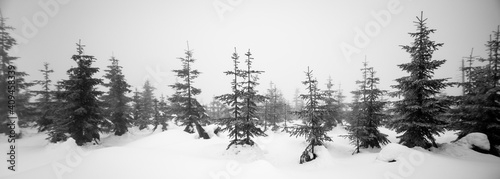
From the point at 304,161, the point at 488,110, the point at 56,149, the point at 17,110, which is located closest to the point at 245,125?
the point at 304,161

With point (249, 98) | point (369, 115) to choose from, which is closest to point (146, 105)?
point (249, 98)

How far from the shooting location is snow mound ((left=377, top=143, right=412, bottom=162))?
10.6 metres

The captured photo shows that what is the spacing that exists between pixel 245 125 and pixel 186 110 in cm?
1017

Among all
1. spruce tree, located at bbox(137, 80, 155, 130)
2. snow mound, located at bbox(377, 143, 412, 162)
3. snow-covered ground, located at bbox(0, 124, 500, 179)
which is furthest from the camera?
spruce tree, located at bbox(137, 80, 155, 130)

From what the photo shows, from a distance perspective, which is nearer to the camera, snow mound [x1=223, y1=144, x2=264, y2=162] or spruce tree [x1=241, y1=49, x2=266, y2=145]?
snow mound [x1=223, y1=144, x2=264, y2=162]

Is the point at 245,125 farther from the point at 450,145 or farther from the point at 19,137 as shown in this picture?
the point at 19,137

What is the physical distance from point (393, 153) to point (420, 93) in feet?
17.4

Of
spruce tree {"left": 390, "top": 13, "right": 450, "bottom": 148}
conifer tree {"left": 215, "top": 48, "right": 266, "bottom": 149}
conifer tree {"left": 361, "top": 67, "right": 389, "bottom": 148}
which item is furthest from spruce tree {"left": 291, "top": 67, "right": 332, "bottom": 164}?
spruce tree {"left": 390, "top": 13, "right": 450, "bottom": 148}

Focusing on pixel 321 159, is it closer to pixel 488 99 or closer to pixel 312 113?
pixel 312 113

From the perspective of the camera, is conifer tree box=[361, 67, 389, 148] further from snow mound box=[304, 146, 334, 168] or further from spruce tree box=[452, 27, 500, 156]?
spruce tree box=[452, 27, 500, 156]

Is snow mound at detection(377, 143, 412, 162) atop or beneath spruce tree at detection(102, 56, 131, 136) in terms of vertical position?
beneath

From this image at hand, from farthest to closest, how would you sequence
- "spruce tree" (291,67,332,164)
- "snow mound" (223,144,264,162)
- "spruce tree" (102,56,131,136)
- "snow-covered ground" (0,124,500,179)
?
"spruce tree" (102,56,131,136)
"snow mound" (223,144,264,162)
"spruce tree" (291,67,332,164)
"snow-covered ground" (0,124,500,179)

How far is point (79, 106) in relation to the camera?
659 inches

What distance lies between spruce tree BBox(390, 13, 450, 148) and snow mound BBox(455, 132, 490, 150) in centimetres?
317
